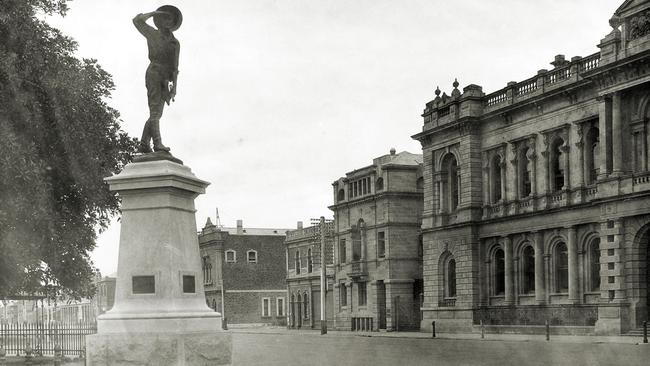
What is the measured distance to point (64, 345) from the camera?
1153 inches

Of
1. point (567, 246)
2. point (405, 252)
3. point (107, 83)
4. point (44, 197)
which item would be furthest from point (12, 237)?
point (405, 252)

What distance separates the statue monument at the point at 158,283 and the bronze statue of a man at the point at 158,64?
325 millimetres

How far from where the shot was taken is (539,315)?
1853 inches

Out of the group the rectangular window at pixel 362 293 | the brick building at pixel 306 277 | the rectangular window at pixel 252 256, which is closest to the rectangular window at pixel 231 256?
the rectangular window at pixel 252 256

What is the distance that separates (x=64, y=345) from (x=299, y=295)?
48519 millimetres

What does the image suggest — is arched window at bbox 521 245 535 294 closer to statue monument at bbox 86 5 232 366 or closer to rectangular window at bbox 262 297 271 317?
statue monument at bbox 86 5 232 366

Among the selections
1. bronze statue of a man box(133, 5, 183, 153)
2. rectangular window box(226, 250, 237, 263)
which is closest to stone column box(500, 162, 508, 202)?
bronze statue of a man box(133, 5, 183, 153)

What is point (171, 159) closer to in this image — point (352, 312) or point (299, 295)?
point (352, 312)

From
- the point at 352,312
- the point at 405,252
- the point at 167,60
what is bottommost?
the point at 352,312

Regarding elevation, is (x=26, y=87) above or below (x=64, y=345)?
above

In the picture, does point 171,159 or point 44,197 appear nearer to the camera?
point 171,159

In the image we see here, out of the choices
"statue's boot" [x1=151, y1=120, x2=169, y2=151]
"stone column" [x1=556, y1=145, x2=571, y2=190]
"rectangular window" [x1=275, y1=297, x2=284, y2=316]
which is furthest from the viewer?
"rectangular window" [x1=275, y1=297, x2=284, y2=316]

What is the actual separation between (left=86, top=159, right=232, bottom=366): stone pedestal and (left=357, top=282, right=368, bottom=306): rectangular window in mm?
50626

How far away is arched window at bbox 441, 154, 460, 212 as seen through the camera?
54.6 metres
